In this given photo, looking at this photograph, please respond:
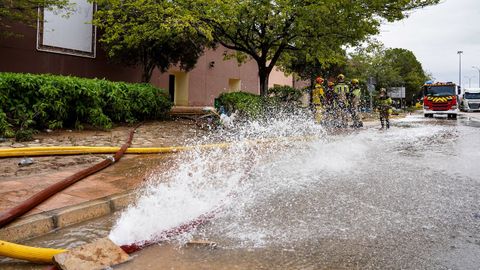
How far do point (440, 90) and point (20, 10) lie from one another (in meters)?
24.0

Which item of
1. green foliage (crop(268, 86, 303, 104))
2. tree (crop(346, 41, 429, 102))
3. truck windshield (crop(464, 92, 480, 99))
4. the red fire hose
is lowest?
the red fire hose

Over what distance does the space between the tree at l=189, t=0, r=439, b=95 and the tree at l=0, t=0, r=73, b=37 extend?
4725 mm

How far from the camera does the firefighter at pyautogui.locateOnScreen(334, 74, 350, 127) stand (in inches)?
548

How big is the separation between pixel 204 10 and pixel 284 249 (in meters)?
11.0

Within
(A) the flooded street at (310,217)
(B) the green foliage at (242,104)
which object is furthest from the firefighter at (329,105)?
(A) the flooded street at (310,217)

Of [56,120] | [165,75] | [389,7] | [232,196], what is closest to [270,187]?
[232,196]

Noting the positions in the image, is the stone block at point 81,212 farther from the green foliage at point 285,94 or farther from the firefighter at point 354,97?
the green foliage at point 285,94

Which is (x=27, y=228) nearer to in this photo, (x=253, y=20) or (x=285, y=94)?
(x=253, y=20)

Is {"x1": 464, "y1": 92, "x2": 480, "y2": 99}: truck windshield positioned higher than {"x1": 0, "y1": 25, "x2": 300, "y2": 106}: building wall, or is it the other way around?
{"x1": 464, "y1": 92, "x2": 480, "y2": 99}: truck windshield

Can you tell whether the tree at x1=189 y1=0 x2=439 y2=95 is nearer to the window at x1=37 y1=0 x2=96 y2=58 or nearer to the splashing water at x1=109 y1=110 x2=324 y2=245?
the splashing water at x1=109 y1=110 x2=324 y2=245

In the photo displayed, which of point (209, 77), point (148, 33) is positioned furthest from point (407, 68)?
point (148, 33)

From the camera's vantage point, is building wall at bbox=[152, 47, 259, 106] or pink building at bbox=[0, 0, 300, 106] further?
building wall at bbox=[152, 47, 259, 106]

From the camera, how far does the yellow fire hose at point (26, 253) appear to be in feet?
9.02

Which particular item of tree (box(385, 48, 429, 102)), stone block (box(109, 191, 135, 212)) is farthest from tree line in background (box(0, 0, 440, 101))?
tree (box(385, 48, 429, 102))
